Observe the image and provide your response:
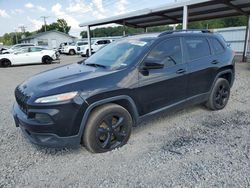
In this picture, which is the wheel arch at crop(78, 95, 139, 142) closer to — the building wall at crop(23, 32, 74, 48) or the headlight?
the headlight

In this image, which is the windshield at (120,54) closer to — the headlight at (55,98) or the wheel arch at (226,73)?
the headlight at (55,98)

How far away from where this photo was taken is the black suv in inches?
109

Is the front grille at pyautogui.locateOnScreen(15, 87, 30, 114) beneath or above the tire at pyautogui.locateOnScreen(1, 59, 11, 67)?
above

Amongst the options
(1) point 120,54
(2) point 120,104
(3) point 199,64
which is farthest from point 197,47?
(2) point 120,104

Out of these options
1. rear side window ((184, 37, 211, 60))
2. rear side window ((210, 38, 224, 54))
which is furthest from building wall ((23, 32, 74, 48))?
rear side window ((184, 37, 211, 60))

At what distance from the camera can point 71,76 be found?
3.18 metres

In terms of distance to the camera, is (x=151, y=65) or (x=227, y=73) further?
(x=227, y=73)

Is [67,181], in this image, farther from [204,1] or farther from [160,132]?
[204,1]

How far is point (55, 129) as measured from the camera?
2.75 metres

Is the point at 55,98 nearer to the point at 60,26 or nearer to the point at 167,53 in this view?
the point at 167,53

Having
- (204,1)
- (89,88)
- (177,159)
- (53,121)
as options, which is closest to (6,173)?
(53,121)

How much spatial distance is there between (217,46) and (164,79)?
191cm

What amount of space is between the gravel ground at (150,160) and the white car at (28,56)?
43.2ft

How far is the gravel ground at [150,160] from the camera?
2584mm
